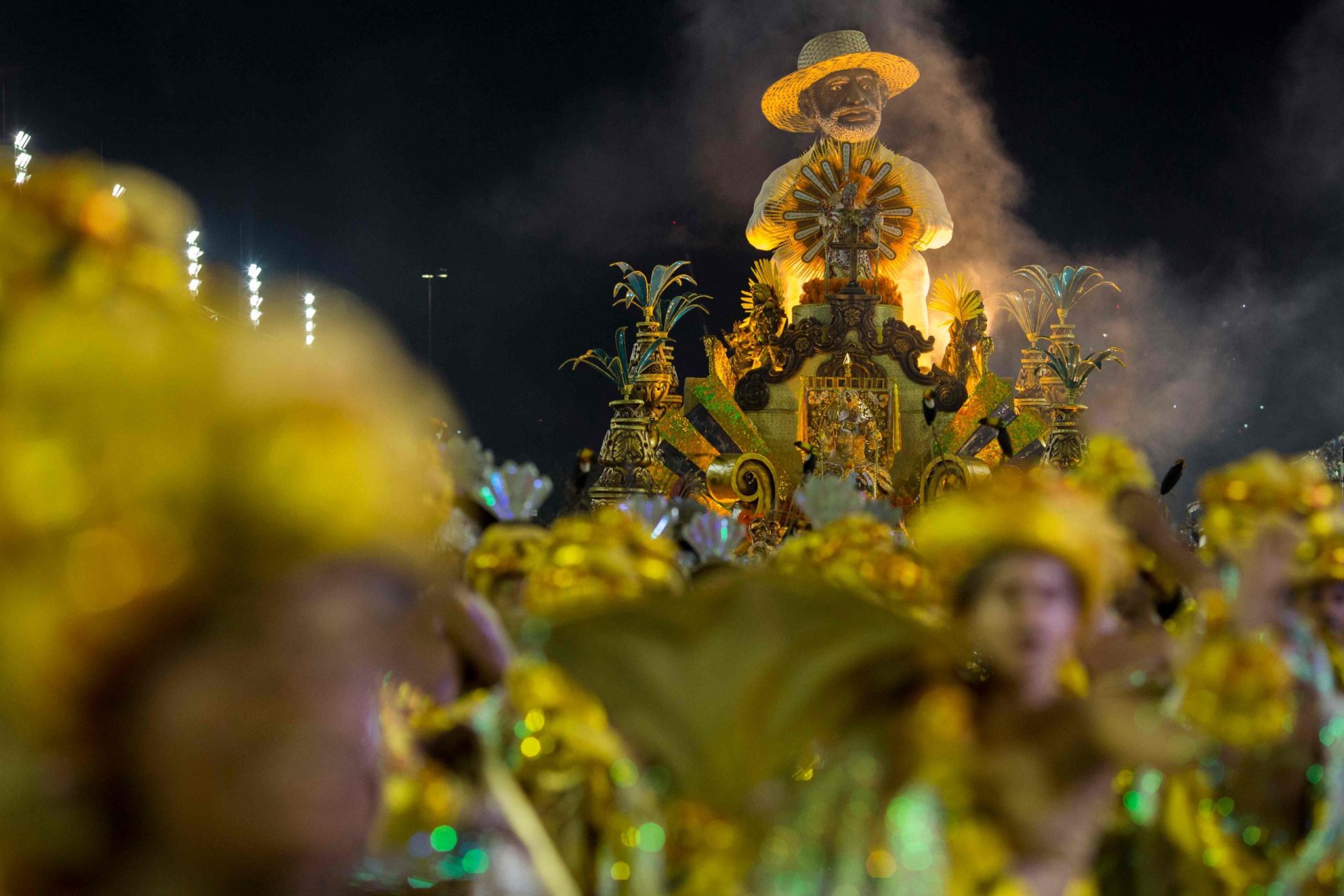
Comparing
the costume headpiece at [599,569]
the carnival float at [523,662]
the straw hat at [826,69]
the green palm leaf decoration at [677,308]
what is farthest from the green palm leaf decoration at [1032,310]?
the costume headpiece at [599,569]

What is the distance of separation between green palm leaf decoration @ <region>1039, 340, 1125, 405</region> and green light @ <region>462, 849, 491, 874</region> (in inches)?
758

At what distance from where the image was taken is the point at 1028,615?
77.5 inches

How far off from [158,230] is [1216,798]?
9.27 feet

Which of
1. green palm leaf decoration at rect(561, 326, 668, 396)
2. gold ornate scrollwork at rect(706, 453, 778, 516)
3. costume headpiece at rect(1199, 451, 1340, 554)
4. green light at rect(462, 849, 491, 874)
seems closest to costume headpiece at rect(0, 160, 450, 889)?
green light at rect(462, 849, 491, 874)

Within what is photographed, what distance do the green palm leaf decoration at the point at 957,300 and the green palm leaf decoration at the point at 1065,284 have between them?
93 centimetres

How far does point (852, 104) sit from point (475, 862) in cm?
2209

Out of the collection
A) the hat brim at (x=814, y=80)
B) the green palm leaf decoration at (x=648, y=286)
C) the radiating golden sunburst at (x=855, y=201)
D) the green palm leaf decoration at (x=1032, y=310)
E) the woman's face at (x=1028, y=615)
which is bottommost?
the woman's face at (x=1028, y=615)

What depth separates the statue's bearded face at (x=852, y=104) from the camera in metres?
21.5

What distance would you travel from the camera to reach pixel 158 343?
0.59 metres

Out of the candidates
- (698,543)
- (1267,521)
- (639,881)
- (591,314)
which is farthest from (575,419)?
(639,881)

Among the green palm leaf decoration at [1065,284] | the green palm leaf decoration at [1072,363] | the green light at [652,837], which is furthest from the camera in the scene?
the green palm leaf decoration at [1065,284]

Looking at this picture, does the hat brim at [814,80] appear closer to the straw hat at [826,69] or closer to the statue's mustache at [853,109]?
the straw hat at [826,69]

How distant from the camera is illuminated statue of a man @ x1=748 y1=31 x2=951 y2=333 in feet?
70.6

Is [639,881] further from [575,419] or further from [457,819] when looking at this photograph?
[575,419]
